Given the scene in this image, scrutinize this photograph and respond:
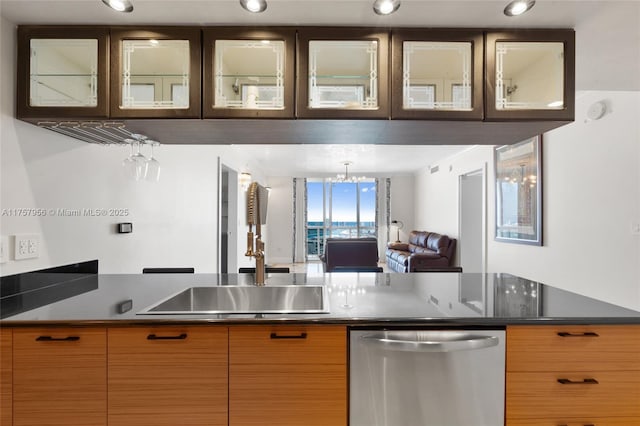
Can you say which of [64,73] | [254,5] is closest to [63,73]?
[64,73]

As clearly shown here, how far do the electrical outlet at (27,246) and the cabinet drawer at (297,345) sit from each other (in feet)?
4.11

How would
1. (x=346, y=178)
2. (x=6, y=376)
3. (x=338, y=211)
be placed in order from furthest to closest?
(x=338, y=211) → (x=346, y=178) → (x=6, y=376)

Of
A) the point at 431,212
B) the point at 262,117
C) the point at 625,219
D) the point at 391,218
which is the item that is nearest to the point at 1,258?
the point at 262,117

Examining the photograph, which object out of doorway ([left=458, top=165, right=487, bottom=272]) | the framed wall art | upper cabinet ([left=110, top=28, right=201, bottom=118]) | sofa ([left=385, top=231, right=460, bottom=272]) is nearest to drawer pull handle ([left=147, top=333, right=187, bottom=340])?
upper cabinet ([left=110, top=28, right=201, bottom=118])

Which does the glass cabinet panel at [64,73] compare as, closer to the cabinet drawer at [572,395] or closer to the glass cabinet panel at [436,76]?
the glass cabinet panel at [436,76]

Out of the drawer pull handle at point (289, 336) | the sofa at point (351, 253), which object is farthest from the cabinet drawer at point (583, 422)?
the sofa at point (351, 253)

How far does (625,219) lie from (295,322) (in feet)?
9.98

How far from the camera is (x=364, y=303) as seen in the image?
1461 mm

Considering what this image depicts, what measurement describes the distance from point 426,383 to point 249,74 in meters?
1.69

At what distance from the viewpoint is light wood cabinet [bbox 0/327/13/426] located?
3.97 feet

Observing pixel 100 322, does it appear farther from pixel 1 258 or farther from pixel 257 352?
pixel 1 258

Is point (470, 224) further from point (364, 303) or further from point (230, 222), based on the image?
point (364, 303)

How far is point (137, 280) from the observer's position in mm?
1965

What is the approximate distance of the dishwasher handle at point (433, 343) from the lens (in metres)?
1.21
